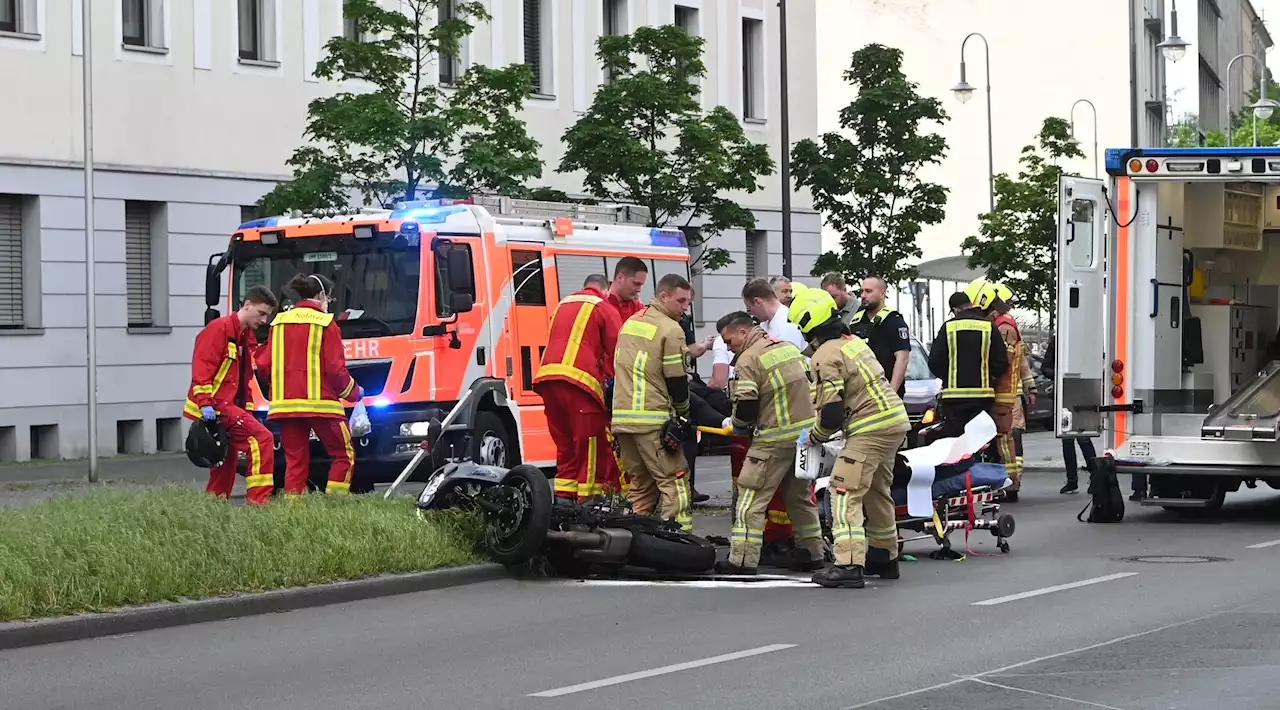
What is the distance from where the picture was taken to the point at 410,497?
1416 centimetres

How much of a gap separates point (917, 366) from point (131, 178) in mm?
10438

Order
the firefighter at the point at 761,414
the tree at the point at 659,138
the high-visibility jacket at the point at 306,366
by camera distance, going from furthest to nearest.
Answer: the tree at the point at 659,138, the high-visibility jacket at the point at 306,366, the firefighter at the point at 761,414

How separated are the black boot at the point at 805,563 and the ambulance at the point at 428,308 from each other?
4905 mm

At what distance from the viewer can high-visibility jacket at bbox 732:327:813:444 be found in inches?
500

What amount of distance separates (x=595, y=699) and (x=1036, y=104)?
57.9 metres

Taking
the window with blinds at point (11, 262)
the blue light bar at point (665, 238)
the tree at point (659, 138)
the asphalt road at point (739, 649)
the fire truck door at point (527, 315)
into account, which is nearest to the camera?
the asphalt road at point (739, 649)

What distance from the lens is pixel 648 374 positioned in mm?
13359

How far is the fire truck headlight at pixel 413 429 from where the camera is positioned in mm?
18219

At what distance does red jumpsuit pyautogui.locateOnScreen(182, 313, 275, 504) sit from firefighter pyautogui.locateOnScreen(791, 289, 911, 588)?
14.9 feet

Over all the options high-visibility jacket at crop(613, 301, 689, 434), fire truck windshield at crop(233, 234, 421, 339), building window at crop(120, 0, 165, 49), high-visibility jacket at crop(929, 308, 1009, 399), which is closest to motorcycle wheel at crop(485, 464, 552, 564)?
high-visibility jacket at crop(613, 301, 689, 434)

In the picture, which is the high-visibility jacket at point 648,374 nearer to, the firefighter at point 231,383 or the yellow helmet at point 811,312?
the yellow helmet at point 811,312

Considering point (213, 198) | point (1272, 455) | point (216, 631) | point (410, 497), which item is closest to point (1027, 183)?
point (213, 198)

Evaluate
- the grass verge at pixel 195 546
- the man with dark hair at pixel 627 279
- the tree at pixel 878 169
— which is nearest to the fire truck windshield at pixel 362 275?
the man with dark hair at pixel 627 279

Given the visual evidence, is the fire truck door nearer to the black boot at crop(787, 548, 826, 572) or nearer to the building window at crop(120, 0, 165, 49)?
the black boot at crop(787, 548, 826, 572)
